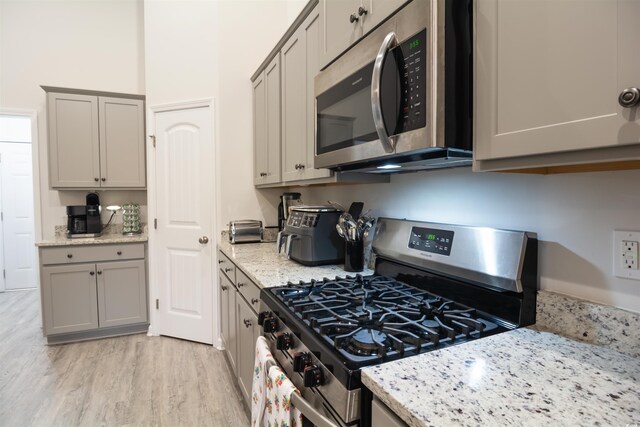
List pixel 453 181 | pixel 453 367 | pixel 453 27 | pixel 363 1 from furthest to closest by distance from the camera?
pixel 453 181
pixel 363 1
pixel 453 27
pixel 453 367

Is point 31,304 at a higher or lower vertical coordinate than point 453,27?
lower

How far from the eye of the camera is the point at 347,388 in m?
0.78

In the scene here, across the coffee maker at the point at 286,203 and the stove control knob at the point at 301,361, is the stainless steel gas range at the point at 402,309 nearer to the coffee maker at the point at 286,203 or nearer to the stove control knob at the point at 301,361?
the stove control knob at the point at 301,361

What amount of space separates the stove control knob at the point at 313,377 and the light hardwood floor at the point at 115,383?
4.57 ft

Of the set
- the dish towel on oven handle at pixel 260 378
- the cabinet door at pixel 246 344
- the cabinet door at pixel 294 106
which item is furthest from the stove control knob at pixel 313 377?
the cabinet door at pixel 294 106

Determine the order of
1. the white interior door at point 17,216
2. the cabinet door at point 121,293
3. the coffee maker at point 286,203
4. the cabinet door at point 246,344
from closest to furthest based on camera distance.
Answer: the cabinet door at point 246,344 < the coffee maker at point 286,203 < the cabinet door at point 121,293 < the white interior door at point 17,216

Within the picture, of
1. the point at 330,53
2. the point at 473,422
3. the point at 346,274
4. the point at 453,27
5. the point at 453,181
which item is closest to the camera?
the point at 473,422

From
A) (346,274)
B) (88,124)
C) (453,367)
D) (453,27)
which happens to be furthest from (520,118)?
(88,124)

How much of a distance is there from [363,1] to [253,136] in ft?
6.51

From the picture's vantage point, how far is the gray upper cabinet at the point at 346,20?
1148mm

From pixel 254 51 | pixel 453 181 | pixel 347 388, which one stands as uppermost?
pixel 254 51

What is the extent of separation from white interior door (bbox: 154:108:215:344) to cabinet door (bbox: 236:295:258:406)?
1.12 metres

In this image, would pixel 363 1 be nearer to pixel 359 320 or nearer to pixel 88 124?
pixel 359 320

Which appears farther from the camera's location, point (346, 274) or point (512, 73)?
point (346, 274)
